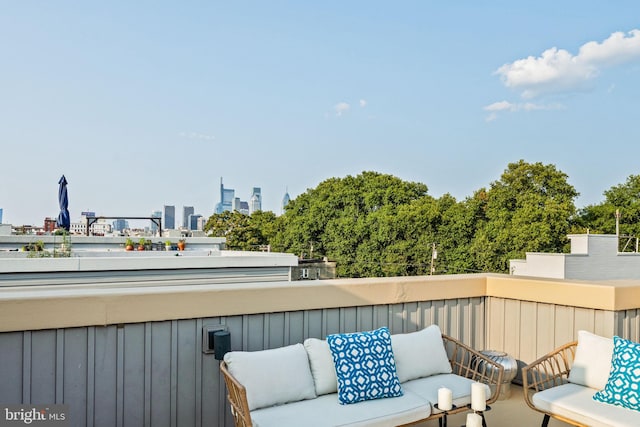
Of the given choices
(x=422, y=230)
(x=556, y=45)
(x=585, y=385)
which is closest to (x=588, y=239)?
(x=556, y=45)

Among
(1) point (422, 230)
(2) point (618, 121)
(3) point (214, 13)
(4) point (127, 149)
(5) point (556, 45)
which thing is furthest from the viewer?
(1) point (422, 230)

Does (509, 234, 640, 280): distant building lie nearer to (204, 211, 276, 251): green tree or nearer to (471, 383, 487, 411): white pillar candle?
(471, 383, 487, 411): white pillar candle

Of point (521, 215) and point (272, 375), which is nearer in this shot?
point (272, 375)

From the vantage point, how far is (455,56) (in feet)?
60.7

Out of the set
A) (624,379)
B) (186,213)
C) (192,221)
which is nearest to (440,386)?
(624,379)

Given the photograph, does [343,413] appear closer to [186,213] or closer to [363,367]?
[363,367]

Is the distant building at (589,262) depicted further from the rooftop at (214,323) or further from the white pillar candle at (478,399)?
the white pillar candle at (478,399)

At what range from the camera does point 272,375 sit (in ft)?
8.70

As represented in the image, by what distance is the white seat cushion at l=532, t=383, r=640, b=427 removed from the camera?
2549 mm

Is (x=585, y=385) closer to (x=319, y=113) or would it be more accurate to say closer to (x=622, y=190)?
(x=319, y=113)

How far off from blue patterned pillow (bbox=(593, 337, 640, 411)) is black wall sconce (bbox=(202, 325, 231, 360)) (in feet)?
7.42

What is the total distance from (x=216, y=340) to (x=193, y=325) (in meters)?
0.19

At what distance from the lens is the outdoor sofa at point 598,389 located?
2.64 meters

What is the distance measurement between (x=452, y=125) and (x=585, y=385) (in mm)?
28308
